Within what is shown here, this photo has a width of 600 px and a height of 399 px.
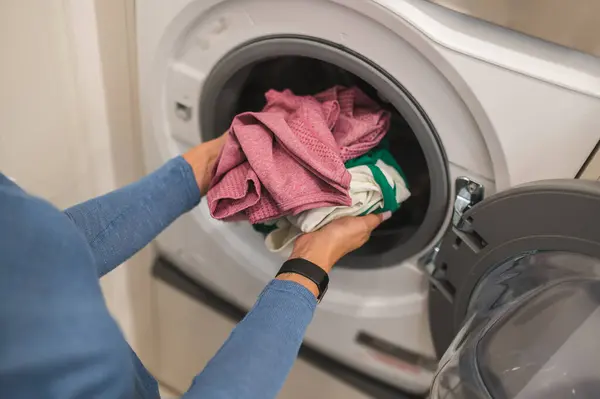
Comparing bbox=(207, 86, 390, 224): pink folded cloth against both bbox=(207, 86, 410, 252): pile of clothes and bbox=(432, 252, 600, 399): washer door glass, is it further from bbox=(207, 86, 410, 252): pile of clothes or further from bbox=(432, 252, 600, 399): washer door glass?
bbox=(432, 252, 600, 399): washer door glass

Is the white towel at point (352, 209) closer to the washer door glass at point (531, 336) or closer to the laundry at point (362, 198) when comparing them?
the laundry at point (362, 198)

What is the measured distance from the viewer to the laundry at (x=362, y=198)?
639 mm

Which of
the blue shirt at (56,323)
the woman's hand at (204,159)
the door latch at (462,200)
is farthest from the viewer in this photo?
the woman's hand at (204,159)

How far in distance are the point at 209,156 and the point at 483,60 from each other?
0.33 m

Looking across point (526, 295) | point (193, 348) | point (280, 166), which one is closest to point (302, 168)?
point (280, 166)

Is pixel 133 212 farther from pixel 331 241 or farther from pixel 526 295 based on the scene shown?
pixel 526 295

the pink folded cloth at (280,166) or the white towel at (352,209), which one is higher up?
the pink folded cloth at (280,166)

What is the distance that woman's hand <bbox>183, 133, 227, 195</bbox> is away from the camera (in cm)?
70

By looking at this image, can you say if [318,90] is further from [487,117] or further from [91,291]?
[91,291]

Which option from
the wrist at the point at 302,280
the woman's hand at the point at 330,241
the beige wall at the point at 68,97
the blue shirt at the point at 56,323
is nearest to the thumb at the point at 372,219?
the woman's hand at the point at 330,241

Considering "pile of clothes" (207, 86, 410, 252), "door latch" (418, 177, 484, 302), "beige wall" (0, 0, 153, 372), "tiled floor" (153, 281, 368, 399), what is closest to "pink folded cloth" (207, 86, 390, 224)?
"pile of clothes" (207, 86, 410, 252)

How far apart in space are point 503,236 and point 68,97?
545 mm

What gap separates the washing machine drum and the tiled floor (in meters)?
0.31

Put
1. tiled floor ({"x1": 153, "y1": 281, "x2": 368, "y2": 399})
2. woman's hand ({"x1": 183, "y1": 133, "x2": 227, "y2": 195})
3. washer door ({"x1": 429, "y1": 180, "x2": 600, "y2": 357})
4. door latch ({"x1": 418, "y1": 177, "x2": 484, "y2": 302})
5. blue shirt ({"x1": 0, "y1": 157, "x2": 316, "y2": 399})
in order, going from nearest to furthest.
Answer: blue shirt ({"x1": 0, "y1": 157, "x2": 316, "y2": 399}) < washer door ({"x1": 429, "y1": 180, "x2": 600, "y2": 357}) < door latch ({"x1": 418, "y1": 177, "x2": 484, "y2": 302}) < woman's hand ({"x1": 183, "y1": 133, "x2": 227, "y2": 195}) < tiled floor ({"x1": 153, "y1": 281, "x2": 368, "y2": 399})
